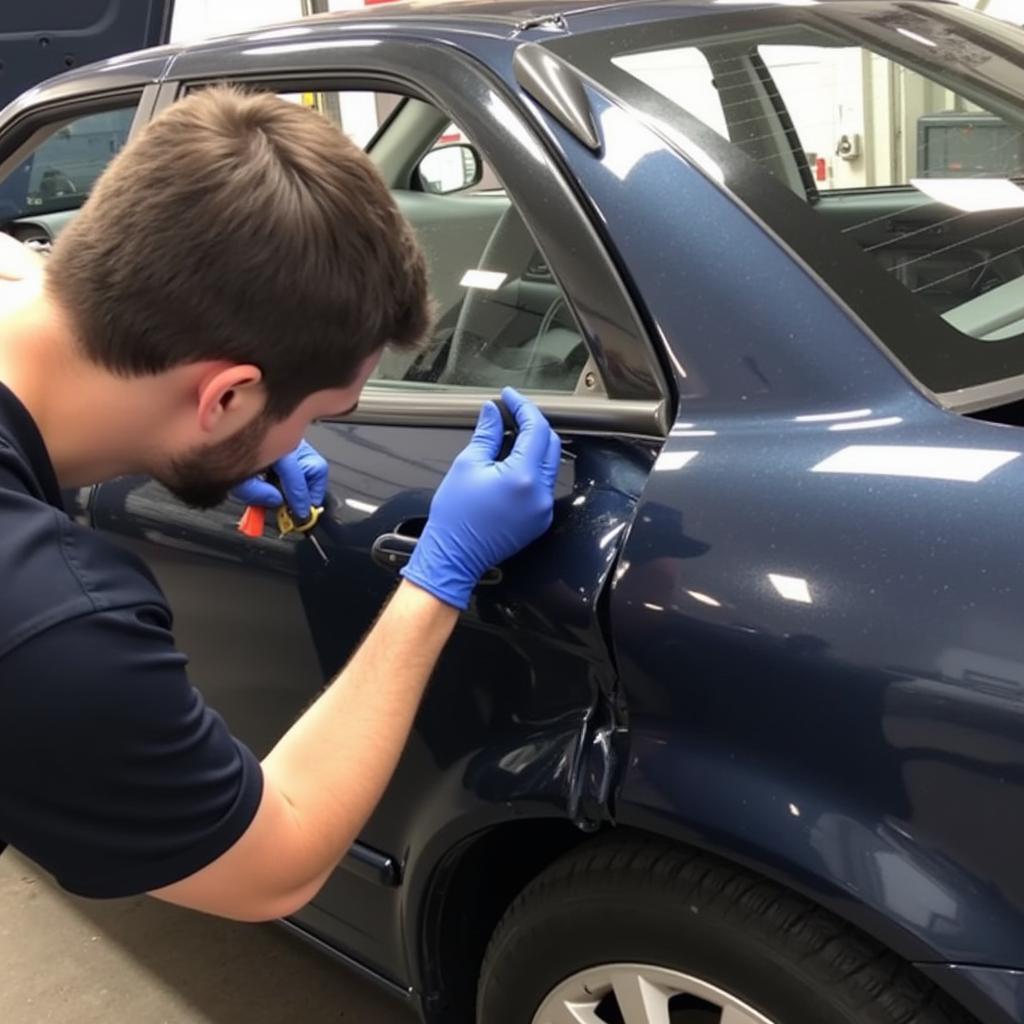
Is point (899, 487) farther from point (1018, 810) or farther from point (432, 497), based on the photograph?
point (432, 497)

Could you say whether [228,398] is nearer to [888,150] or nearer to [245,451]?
[245,451]

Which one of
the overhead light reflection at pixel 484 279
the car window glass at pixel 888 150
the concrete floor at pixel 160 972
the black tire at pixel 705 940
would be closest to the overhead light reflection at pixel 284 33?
the overhead light reflection at pixel 484 279

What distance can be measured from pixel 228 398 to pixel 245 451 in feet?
0.24

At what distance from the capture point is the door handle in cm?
146

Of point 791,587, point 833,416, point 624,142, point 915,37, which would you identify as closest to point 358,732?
point 791,587

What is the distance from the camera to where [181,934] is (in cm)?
244

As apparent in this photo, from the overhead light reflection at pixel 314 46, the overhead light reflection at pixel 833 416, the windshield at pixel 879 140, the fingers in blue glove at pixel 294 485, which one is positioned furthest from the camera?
the overhead light reflection at pixel 314 46

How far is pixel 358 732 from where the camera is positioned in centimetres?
130

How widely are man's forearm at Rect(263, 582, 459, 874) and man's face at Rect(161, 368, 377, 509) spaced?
21 centimetres

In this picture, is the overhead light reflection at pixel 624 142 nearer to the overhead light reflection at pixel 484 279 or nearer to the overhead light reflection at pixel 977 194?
the overhead light reflection at pixel 484 279

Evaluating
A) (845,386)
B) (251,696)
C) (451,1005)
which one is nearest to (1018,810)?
(845,386)

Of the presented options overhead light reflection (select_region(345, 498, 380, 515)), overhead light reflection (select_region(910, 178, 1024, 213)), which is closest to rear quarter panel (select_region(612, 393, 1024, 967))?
overhead light reflection (select_region(345, 498, 380, 515))

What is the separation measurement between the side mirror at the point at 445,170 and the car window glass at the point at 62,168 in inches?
22.7

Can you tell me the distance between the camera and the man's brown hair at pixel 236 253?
110 cm
